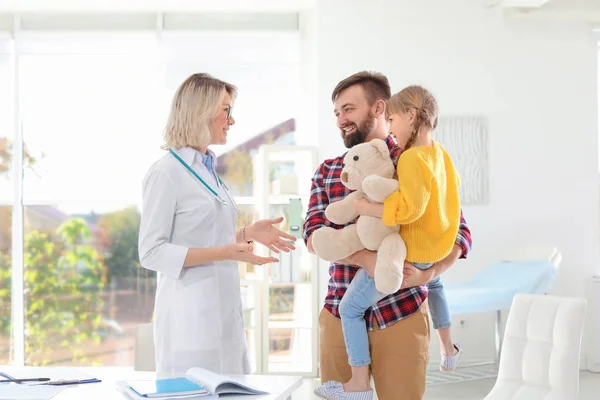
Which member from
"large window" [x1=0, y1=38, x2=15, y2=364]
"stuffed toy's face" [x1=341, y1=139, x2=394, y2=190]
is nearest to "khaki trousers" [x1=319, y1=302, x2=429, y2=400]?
"stuffed toy's face" [x1=341, y1=139, x2=394, y2=190]

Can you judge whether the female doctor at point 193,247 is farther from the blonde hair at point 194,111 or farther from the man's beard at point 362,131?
the man's beard at point 362,131

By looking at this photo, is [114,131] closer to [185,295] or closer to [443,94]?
[443,94]

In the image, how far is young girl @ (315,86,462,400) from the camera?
228cm

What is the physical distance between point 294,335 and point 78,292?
1.81 meters

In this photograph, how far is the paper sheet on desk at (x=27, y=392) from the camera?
1961 mm

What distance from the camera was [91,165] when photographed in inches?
261

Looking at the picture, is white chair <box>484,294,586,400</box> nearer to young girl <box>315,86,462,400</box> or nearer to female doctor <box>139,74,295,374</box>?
young girl <box>315,86,462,400</box>

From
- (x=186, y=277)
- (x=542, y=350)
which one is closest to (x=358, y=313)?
(x=186, y=277)

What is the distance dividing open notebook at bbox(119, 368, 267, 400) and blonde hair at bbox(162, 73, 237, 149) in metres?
0.82

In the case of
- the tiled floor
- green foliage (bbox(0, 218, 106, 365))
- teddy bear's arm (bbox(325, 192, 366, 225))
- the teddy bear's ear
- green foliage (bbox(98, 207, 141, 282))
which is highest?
the teddy bear's ear

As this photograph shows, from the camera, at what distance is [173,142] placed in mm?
2619

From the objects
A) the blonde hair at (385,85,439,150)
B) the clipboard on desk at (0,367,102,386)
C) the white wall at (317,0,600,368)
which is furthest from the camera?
the white wall at (317,0,600,368)

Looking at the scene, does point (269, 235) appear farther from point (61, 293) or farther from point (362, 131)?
→ point (61, 293)

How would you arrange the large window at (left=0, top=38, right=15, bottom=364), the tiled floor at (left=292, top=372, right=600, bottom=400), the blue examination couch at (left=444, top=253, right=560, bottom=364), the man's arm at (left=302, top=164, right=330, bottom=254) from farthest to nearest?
the large window at (left=0, top=38, right=15, bottom=364) < the blue examination couch at (left=444, top=253, right=560, bottom=364) < the tiled floor at (left=292, top=372, right=600, bottom=400) < the man's arm at (left=302, top=164, right=330, bottom=254)
